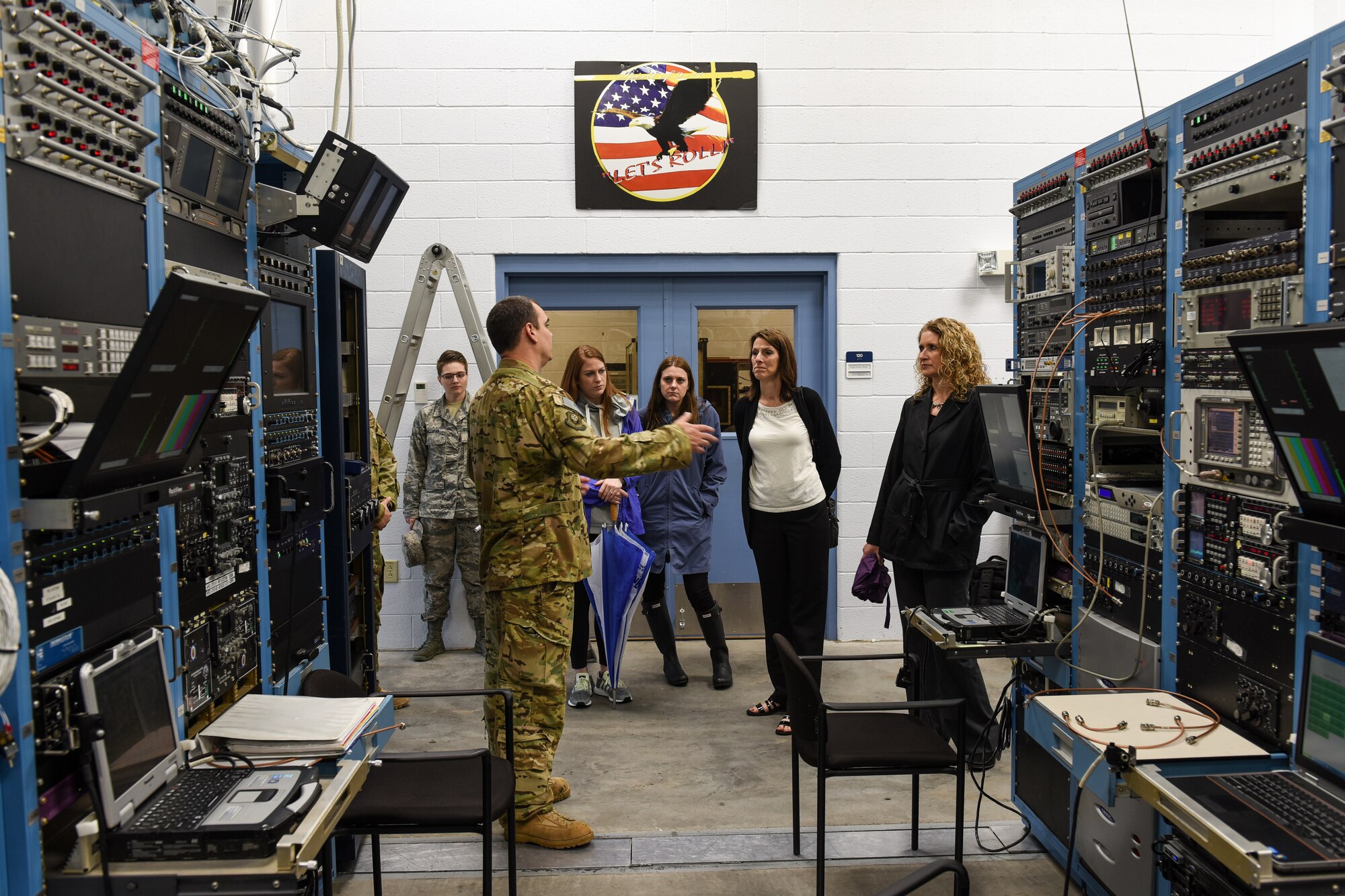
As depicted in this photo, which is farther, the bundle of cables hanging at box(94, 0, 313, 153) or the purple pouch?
the purple pouch

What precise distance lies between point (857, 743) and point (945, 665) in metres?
0.94

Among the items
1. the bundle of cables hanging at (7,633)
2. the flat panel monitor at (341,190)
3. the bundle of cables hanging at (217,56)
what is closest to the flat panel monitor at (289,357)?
the flat panel monitor at (341,190)

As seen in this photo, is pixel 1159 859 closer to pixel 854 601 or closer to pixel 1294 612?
pixel 1294 612

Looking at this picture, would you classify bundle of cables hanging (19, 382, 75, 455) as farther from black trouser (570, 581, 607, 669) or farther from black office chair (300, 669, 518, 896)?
black trouser (570, 581, 607, 669)

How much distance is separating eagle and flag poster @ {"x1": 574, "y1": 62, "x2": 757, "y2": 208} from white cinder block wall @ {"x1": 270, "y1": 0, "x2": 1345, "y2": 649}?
74mm

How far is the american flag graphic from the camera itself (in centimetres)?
491

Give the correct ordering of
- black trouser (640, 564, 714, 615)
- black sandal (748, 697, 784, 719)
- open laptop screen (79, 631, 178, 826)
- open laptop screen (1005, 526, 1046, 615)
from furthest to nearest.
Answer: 1. black trouser (640, 564, 714, 615)
2. black sandal (748, 697, 784, 719)
3. open laptop screen (1005, 526, 1046, 615)
4. open laptop screen (79, 631, 178, 826)

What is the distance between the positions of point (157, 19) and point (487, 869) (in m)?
2.08

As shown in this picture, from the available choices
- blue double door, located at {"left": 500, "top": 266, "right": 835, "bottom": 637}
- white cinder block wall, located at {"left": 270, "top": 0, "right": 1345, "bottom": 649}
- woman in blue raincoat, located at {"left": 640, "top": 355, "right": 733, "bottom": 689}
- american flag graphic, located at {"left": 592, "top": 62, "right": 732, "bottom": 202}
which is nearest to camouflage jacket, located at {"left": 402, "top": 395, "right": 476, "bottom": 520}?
white cinder block wall, located at {"left": 270, "top": 0, "right": 1345, "bottom": 649}

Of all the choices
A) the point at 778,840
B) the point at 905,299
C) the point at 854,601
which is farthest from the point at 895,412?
the point at 778,840

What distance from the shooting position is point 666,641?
14.5 ft

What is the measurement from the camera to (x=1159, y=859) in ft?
6.68

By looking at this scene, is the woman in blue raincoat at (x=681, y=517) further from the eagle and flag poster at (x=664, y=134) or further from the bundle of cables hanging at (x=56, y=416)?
the bundle of cables hanging at (x=56, y=416)

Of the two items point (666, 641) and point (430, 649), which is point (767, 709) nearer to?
point (666, 641)
